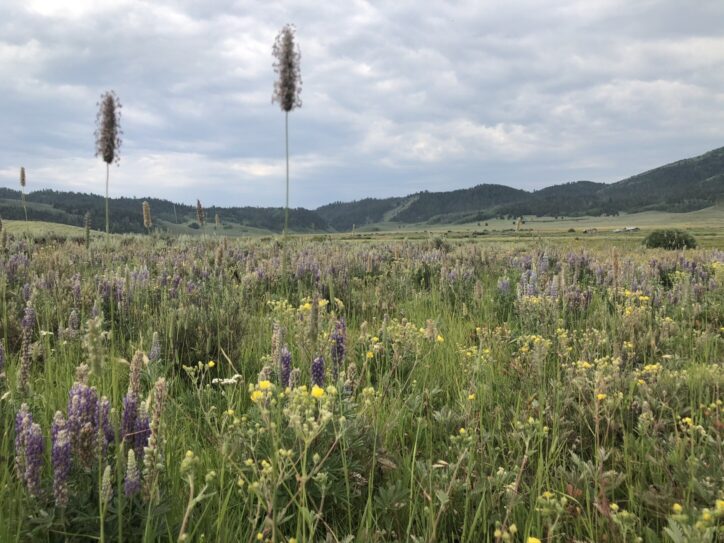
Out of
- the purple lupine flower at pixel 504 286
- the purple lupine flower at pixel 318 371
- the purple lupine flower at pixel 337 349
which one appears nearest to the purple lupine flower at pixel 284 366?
the purple lupine flower at pixel 318 371

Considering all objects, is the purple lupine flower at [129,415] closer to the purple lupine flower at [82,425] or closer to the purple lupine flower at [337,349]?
the purple lupine flower at [82,425]

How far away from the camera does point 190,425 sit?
3113 millimetres

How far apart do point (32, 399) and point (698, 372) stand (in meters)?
4.77

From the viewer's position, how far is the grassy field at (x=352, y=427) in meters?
1.90

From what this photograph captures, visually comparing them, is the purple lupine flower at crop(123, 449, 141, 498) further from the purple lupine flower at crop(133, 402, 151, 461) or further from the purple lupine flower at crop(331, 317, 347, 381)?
the purple lupine flower at crop(331, 317, 347, 381)

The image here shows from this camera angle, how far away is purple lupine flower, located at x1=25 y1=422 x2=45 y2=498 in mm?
1807

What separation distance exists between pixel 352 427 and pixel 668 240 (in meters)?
27.7

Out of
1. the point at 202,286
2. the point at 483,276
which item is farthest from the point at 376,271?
the point at 202,286

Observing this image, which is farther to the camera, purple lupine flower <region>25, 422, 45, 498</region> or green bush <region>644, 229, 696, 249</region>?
green bush <region>644, 229, 696, 249</region>

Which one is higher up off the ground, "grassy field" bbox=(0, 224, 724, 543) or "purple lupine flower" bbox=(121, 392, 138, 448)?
"purple lupine flower" bbox=(121, 392, 138, 448)

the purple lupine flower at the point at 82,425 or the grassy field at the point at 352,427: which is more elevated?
the purple lupine flower at the point at 82,425

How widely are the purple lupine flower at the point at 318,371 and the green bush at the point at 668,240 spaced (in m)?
Answer: 26.0

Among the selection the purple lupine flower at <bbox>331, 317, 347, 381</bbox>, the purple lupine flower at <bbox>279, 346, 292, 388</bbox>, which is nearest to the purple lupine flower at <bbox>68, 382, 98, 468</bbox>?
the purple lupine flower at <bbox>279, 346, 292, 388</bbox>

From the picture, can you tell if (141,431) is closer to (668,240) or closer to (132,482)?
(132,482)
